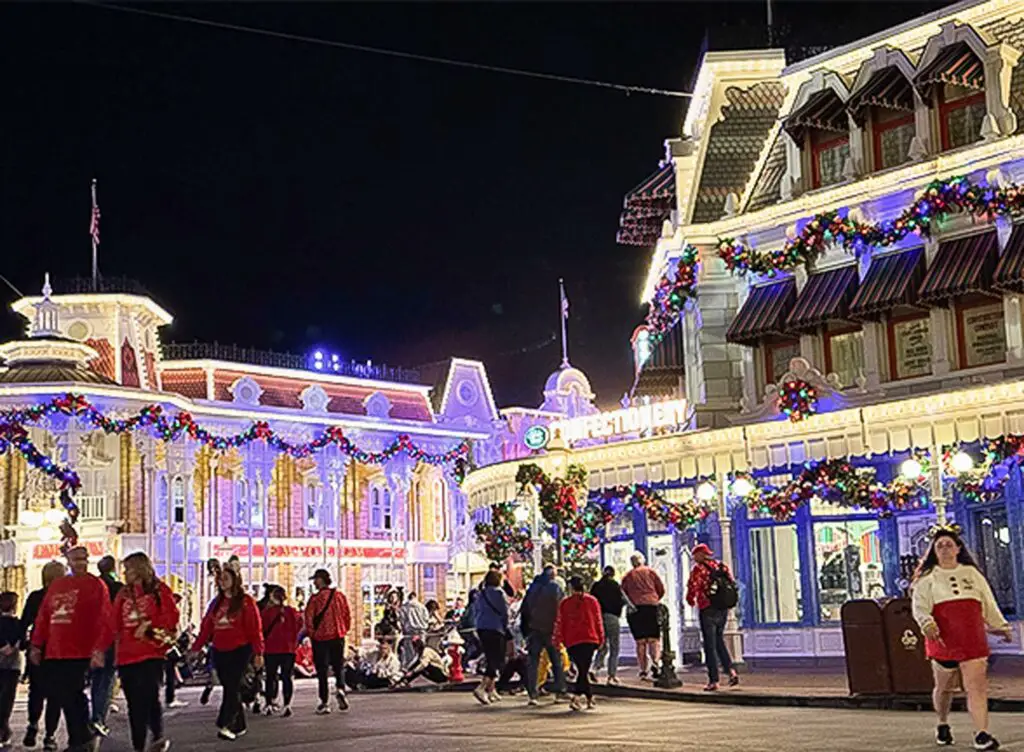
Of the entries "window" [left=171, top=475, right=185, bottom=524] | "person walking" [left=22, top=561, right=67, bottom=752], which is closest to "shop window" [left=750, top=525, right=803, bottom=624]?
"person walking" [left=22, top=561, right=67, bottom=752]

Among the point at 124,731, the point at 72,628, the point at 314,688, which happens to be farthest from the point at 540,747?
the point at 314,688

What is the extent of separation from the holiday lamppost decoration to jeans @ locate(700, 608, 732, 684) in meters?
4.25

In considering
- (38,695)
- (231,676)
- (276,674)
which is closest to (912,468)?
(276,674)

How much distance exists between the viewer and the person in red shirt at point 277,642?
1831 centimetres

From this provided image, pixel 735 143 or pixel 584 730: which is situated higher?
pixel 735 143

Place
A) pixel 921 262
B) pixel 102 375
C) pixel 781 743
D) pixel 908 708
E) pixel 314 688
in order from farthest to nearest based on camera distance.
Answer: pixel 102 375
pixel 314 688
pixel 921 262
pixel 908 708
pixel 781 743

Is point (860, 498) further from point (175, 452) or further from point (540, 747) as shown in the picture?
point (175, 452)

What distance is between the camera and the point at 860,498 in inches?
888

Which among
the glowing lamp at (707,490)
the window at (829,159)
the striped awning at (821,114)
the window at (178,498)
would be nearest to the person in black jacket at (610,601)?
the glowing lamp at (707,490)

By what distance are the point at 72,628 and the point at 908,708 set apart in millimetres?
8580

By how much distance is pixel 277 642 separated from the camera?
60.4 ft

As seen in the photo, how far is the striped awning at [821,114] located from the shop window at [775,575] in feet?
22.3

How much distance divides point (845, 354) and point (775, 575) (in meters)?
4.11

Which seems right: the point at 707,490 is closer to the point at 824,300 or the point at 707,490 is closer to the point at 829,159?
the point at 824,300
